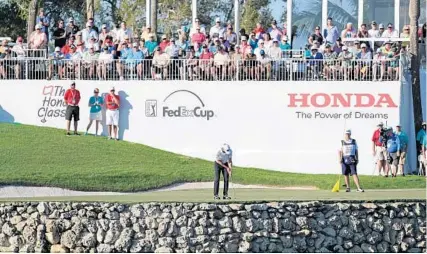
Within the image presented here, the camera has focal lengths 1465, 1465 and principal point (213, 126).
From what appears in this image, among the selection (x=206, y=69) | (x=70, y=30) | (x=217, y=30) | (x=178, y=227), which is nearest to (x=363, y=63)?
(x=206, y=69)

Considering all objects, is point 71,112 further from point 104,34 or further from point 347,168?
point 347,168

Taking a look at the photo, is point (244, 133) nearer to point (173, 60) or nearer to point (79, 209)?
point (173, 60)

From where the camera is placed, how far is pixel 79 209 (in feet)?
105

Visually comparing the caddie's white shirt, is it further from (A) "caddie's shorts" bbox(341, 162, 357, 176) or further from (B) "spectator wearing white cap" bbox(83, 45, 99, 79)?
(B) "spectator wearing white cap" bbox(83, 45, 99, 79)

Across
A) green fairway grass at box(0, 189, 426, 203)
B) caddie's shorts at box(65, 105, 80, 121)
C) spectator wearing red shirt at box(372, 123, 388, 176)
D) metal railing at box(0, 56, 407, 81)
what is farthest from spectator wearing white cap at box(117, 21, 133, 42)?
spectator wearing red shirt at box(372, 123, 388, 176)

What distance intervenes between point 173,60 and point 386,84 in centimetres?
644

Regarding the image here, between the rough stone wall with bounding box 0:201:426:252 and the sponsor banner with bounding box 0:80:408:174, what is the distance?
10.7 m

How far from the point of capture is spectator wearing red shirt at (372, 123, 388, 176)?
4281cm

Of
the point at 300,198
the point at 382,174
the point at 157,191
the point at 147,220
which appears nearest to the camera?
the point at 147,220

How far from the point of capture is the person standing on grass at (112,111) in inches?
1746

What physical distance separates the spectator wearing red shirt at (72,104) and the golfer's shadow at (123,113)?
1346 mm

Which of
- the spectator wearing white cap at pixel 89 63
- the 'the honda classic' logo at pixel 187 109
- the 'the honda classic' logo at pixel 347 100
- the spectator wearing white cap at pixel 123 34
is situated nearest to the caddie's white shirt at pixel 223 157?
the 'the honda classic' logo at pixel 347 100

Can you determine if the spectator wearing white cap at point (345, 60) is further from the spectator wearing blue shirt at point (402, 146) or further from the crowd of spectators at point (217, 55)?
the spectator wearing blue shirt at point (402, 146)

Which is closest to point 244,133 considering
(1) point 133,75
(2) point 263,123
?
(2) point 263,123
